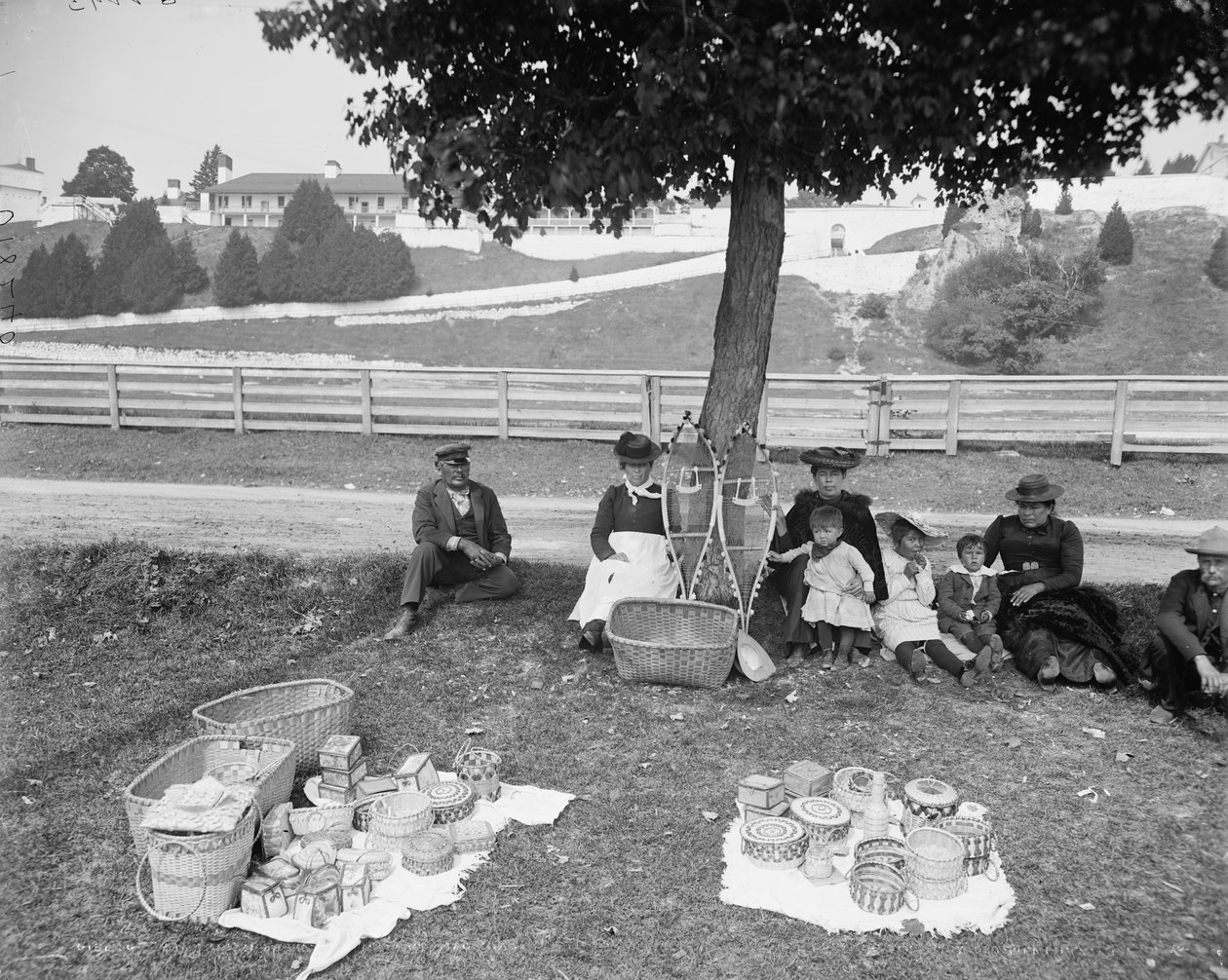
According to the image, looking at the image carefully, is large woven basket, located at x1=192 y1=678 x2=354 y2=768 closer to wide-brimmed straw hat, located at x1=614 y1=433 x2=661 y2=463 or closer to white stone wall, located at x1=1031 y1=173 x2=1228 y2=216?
wide-brimmed straw hat, located at x1=614 y1=433 x2=661 y2=463

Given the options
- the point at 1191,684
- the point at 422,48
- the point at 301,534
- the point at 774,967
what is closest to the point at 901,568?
the point at 1191,684

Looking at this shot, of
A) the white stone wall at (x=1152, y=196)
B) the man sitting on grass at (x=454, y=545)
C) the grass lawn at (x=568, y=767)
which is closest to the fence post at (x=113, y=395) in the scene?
the grass lawn at (x=568, y=767)

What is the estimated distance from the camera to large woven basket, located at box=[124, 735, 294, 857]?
3.89m

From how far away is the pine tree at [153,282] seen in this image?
2483 centimetres

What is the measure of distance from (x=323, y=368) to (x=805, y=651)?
11.3 metres

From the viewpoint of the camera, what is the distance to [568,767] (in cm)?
482

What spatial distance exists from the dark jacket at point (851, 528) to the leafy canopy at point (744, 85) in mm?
2095

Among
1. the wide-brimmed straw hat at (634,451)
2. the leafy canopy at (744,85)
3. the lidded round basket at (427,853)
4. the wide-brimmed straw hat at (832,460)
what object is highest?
the leafy canopy at (744,85)

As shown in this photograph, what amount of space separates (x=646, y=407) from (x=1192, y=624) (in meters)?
8.49

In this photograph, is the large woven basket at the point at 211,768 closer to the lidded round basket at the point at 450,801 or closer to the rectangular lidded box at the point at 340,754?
the rectangular lidded box at the point at 340,754

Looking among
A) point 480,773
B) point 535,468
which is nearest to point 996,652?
point 480,773

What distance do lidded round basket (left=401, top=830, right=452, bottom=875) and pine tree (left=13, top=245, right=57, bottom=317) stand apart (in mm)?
21385

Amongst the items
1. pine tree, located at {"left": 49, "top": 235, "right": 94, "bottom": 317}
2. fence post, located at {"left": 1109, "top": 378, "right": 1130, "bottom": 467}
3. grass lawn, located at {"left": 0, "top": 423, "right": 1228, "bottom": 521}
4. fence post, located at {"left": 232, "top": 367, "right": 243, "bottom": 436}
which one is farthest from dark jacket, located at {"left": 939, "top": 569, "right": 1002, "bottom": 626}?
pine tree, located at {"left": 49, "top": 235, "right": 94, "bottom": 317}

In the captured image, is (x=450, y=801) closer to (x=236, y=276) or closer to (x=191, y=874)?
(x=191, y=874)
